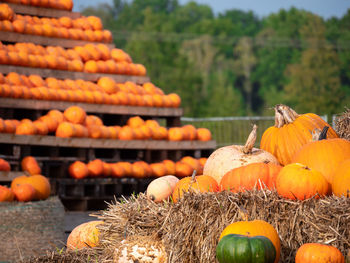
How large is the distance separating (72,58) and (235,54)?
177 ft

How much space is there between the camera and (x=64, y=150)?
884 centimetres

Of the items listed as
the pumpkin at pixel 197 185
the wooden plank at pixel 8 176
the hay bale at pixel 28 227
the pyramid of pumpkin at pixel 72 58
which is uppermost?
the pyramid of pumpkin at pixel 72 58

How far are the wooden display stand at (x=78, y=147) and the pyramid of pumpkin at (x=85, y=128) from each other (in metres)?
0.09

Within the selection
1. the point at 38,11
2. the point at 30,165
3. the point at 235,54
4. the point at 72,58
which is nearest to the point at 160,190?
the point at 30,165

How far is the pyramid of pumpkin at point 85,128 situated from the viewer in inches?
308

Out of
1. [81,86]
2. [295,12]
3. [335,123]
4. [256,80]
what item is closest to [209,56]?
[256,80]

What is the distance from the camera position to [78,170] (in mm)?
8016

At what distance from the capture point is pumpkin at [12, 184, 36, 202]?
261 inches

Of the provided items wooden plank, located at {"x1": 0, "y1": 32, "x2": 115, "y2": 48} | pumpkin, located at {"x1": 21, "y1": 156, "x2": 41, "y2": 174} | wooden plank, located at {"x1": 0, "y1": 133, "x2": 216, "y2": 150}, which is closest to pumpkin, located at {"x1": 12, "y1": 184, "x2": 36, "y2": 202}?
pumpkin, located at {"x1": 21, "y1": 156, "x2": 41, "y2": 174}

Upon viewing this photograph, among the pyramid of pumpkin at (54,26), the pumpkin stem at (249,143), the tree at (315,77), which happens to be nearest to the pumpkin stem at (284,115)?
the pumpkin stem at (249,143)

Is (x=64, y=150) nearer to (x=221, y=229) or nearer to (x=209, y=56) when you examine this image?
(x=221, y=229)

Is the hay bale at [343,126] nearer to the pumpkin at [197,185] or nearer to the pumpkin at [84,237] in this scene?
the pumpkin at [197,185]

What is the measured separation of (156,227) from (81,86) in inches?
221

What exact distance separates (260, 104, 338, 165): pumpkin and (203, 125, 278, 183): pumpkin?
274 mm
